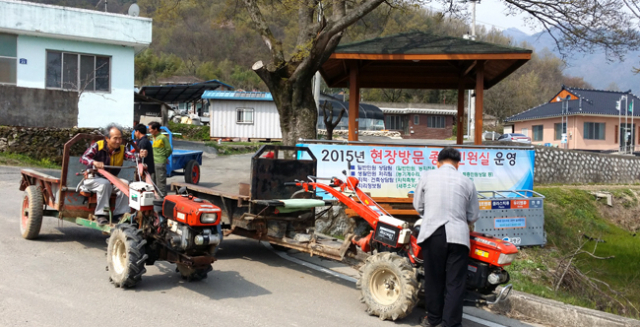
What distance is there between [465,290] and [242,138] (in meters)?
32.4

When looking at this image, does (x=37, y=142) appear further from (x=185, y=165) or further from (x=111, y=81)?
(x=185, y=165)

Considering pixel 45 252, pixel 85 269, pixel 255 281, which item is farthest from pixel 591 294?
pixel 45 252

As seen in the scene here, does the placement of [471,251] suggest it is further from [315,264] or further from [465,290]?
[315,264]

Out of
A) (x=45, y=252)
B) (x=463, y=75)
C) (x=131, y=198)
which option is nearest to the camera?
(x=131, y=198)

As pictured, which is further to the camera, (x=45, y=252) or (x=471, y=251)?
(x=45, y=252)

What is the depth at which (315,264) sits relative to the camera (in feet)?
26.5

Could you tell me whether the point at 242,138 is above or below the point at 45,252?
above

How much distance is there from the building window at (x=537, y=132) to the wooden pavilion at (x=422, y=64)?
3668cm

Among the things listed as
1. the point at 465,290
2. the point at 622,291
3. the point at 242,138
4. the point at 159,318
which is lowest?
the point at 622,291

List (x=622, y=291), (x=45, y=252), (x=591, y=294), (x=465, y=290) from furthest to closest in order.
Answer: (x=622, y=291) → (x=591, y=294) → (x=45, y=252) → (x=465, y=290)

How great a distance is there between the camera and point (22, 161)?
18.0m

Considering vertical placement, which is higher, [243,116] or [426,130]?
[426,130]

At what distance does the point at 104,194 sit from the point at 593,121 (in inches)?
1889

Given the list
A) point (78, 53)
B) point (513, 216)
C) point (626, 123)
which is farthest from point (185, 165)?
point (626, 123)
